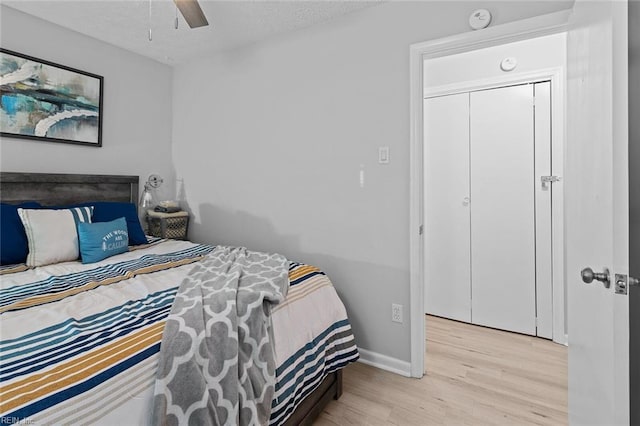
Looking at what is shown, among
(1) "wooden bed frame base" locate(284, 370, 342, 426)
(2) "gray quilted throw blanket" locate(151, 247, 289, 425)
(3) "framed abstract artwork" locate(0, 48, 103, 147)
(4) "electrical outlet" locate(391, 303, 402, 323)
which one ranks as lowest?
(1) "wooden bed frame base" locate(284, 370, 342, 426)

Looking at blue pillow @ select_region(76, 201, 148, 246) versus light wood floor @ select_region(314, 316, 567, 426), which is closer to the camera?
light wood floor @ select_region(314, 316, 567, 426)

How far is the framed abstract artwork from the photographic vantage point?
7.50ft

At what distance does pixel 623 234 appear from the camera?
0.87 metres

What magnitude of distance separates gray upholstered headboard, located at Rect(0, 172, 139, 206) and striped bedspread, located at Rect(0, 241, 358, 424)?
0.75 meters

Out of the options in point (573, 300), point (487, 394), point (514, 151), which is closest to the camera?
point (573, 300)

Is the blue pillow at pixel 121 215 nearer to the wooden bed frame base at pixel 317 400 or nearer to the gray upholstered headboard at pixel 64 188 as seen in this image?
the gray upholstered headboard at pixel 64 188

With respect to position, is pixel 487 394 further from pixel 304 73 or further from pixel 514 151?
pixel 304 73

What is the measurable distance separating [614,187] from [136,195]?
331 centimetres

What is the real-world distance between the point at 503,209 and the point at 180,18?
298cm

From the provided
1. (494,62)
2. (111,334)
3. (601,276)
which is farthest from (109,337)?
(494,62)

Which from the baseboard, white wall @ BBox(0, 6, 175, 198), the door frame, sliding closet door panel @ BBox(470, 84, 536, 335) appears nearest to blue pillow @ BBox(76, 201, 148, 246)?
white wall @ BBox(0, 6, 175, 198)

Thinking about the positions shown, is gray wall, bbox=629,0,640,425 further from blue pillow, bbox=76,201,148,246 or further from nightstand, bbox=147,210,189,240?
nightstand, bbox=147,210,189,240

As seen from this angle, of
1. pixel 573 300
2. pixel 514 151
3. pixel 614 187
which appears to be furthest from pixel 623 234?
pixel 514 151

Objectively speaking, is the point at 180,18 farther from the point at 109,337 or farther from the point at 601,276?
the point at 601,276
